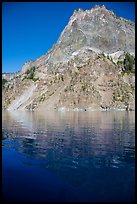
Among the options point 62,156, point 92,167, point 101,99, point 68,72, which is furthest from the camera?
point 68,72

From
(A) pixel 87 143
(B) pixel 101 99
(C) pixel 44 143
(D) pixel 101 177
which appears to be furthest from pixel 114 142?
(B) pixel 101 99

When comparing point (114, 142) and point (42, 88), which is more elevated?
point (42, 88)

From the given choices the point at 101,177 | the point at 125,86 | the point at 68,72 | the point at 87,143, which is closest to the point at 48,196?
the point at 101,177

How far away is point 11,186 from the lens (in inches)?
764

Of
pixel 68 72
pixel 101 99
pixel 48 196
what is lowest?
pixel 48 196

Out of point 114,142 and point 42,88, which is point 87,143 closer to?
point 114,142

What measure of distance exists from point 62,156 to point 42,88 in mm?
168553

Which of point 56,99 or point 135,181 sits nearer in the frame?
point 135,181

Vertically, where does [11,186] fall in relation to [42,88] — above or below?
below

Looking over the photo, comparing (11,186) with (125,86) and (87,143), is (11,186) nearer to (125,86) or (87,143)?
(87,143)

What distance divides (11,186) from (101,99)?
147m

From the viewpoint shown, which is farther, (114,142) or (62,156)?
(114,142)

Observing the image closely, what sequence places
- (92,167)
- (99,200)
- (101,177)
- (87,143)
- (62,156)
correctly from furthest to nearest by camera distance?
(87,143), (62,156), (92,167), (101,177), (99,200)

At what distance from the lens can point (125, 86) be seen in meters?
172
